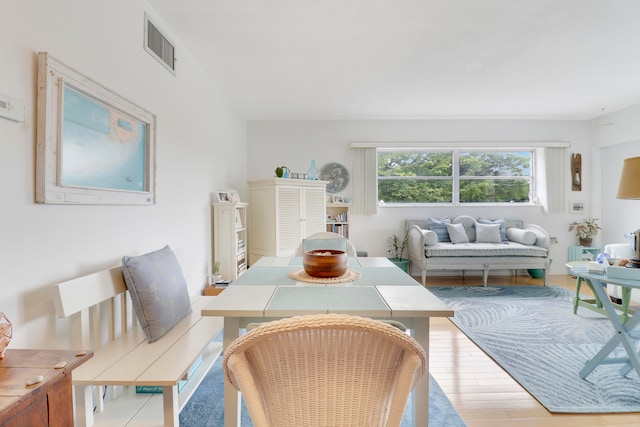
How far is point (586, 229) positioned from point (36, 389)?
6358mm

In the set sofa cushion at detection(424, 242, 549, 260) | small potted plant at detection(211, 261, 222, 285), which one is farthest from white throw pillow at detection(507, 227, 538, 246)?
small potted plant at detection(211, 261, 222, 285)

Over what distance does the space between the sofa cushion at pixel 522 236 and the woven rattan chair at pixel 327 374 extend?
440 centimetres

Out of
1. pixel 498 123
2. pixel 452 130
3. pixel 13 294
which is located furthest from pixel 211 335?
pixel 498 123

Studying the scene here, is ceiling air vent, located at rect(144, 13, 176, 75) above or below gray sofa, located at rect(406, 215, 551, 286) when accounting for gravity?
above

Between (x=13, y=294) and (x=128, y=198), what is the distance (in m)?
0.77

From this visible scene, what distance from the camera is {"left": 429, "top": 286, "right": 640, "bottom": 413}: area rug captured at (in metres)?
1.85

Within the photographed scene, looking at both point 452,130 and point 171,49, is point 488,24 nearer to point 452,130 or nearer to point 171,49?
point 171,49

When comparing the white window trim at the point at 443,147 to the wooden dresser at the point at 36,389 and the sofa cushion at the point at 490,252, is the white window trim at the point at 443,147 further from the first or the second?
the wooden dresser at the point at 36,389

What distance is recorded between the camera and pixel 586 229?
482 centimetres

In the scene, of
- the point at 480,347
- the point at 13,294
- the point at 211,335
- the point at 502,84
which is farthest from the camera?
the point at 502,84

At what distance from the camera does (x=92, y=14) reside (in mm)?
1521

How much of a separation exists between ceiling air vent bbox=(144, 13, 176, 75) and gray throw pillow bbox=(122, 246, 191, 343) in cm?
140

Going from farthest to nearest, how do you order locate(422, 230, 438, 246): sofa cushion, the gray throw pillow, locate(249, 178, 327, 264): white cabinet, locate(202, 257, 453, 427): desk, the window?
1. the window
2. locate(422, 230, 438, 246): sofa cushion
3. locate(249, 178, 327, 264): white cabinet
4. the gray throw pillow
5. locate(202, 257, 453, 427): desk

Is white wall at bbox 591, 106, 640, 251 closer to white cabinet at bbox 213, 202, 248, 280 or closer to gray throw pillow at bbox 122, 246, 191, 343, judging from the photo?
white cabinet at bbox 213, 202, 248, 280
